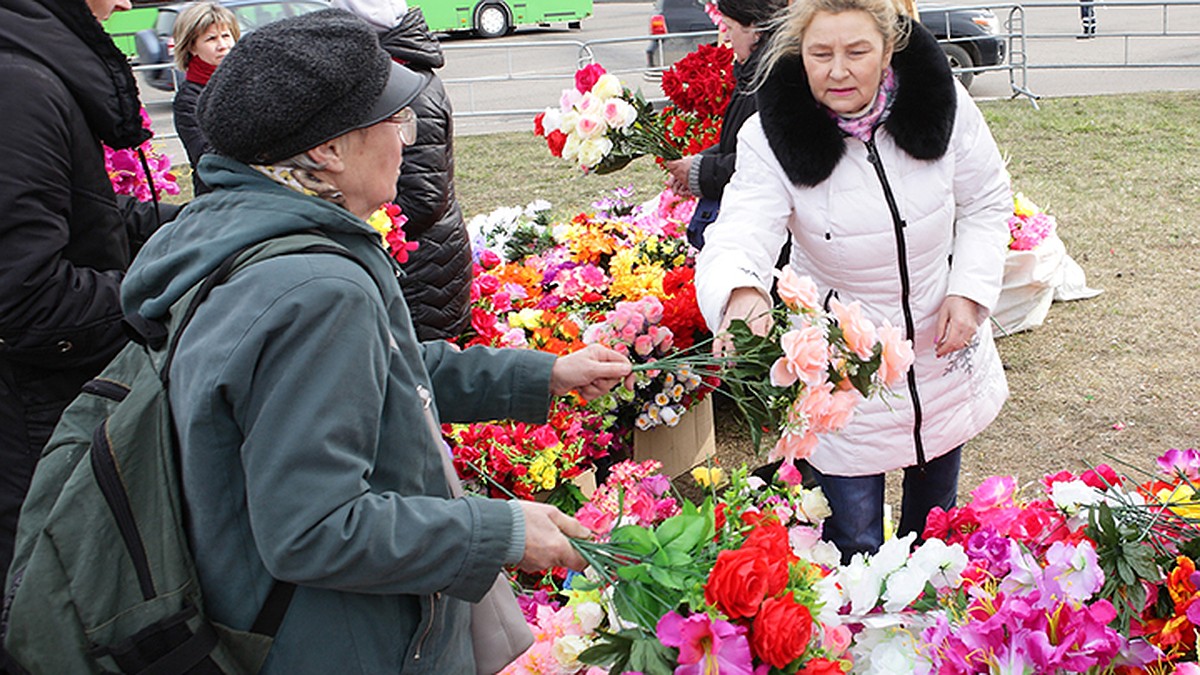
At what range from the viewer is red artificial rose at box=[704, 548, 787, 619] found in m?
1.48

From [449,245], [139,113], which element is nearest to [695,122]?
[449,245]

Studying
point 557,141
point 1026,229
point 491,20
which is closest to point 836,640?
point 557,141

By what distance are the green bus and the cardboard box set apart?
14597 mm

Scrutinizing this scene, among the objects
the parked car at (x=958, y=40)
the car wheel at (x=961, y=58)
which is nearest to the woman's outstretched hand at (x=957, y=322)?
the parked car at (x=958, y=40)

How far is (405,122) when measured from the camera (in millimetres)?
1534

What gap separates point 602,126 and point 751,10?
2.81 ft

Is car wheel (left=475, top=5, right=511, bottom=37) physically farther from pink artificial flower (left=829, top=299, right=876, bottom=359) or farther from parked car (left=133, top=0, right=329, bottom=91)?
pink artificial flower (left=829, top=299, right=876, bottom=359)

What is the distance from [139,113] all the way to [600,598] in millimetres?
1353

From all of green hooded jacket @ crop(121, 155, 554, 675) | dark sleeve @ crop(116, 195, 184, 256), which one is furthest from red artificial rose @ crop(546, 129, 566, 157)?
green hooded jacket @ crop(121, 155, 554, 675)

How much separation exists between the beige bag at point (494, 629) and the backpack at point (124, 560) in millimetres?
372

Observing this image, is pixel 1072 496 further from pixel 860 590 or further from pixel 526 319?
pixel 526 319

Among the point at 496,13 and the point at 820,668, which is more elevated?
the point at 820,668

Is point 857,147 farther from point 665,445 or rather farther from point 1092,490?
point 665,445

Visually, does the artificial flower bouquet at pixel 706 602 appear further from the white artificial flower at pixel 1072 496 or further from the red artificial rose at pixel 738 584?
the white artificial flower at pixel 1072 496
